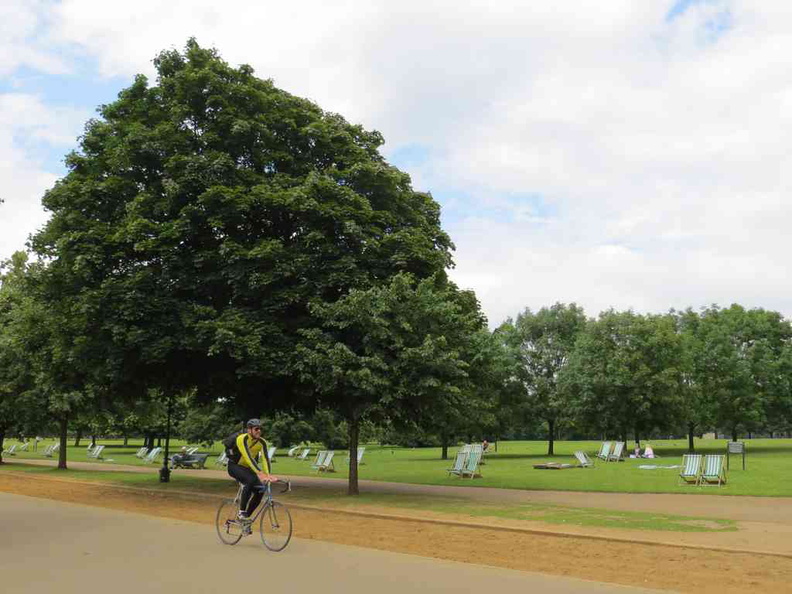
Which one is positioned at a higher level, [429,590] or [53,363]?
[53,363]

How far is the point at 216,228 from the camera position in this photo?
20547mm

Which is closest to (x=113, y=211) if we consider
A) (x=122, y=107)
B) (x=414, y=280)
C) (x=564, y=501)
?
(x=122, y=107)

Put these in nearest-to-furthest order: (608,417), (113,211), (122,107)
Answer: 1. (113,211)
2. (122,107)
3. (608,417)

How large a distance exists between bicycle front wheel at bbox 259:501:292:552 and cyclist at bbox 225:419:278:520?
301 mm

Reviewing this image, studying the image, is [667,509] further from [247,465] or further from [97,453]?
[97,453]

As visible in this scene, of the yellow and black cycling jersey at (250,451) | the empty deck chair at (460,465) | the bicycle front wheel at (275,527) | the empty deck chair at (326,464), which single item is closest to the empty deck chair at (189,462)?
the empty deck chair at (326,464)

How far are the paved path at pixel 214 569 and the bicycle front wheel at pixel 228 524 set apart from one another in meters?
0.15

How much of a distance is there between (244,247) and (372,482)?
1051 cm

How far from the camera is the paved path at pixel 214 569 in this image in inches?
321

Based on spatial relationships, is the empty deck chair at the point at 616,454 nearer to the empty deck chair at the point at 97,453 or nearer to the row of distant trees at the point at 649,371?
the row of distant trees at the point at 649,371

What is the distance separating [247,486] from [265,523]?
0.63 m

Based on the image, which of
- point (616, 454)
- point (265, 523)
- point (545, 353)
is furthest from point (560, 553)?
point (545, 353)

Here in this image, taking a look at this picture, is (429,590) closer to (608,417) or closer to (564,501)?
(564,501)

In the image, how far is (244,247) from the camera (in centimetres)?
2084
